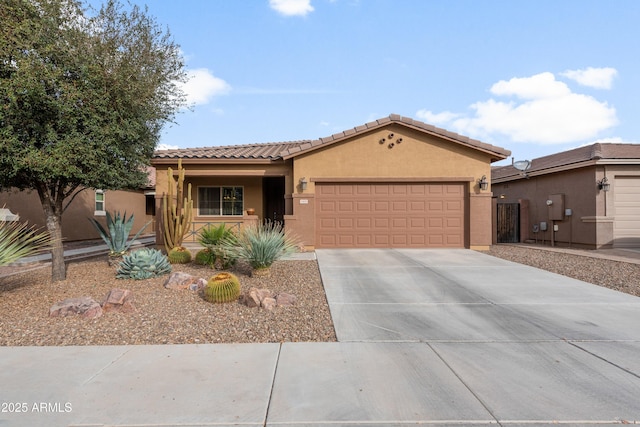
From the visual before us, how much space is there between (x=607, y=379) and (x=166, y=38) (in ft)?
42.1

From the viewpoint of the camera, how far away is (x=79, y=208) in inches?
755

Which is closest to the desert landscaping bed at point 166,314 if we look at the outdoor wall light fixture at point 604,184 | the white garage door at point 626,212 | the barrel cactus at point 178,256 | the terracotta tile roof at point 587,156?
the barrel cactus at point 178,256

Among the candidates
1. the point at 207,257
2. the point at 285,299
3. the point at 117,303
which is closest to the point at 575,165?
the point at 285,299

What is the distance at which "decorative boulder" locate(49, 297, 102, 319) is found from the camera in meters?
5.94

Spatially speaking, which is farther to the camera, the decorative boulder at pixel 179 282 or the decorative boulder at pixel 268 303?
the decorative boulder at pixel 179 282

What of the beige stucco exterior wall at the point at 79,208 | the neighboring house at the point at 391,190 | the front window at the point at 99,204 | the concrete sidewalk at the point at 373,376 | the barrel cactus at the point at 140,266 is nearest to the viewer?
the concrete sidewalk at the point at 373,376

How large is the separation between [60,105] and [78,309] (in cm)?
391

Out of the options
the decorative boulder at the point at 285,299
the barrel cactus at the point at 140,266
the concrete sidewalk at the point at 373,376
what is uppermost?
the barrel cactus at the point at 140,266

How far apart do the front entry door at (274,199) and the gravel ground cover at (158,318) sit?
29.3 ft

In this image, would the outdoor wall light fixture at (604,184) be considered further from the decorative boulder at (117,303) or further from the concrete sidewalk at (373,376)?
the decorative boulder at (117,303)

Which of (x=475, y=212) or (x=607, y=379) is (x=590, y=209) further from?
(x=607, y=379)

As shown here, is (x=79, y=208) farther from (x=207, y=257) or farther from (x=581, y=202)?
(x=581, y=202)

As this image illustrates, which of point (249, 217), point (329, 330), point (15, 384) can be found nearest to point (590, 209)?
point (249, 217)

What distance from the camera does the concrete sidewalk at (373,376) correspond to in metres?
3.30
